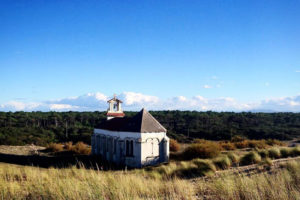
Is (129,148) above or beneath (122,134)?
beneath

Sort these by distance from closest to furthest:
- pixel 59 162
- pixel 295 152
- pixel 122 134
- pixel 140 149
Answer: pixel 295 152 → pixel 140 149 → pixel 122 134 → pixel 59 162

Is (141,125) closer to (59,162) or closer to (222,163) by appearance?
(59,162)

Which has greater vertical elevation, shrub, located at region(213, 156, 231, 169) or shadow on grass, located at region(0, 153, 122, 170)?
shrub, located at region(213, 156, 231, 169)

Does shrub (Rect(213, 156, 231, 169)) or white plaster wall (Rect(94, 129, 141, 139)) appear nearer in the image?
shrub (Rect(213, 156, 231, 169))

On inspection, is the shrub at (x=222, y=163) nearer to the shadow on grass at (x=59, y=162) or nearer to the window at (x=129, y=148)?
the shadow on grass at (x=59, y=162)

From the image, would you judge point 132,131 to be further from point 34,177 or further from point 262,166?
point 34,177

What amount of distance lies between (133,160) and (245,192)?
1798 centimetres

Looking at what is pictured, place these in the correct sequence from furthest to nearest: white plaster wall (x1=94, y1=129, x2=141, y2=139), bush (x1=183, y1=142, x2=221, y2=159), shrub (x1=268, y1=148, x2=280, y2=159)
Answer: white plaster wall (x1=94, y1=129, x2=141, y2=139), bush (x1=183, y1=142, x2=221, y2=159), shrub (x1=268, y1=148, x2=280, y2=159)

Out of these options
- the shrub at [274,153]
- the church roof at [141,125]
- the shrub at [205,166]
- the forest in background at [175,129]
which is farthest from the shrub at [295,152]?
the forest in background at [175,129]

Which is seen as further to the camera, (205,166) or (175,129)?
(175,129)

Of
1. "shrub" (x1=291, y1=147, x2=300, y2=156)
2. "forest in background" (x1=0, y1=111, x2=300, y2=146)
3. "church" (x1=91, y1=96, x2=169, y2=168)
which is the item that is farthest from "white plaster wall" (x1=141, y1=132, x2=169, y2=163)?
"forest in background" (x1=0, y1=111, x2=300, y2=146)

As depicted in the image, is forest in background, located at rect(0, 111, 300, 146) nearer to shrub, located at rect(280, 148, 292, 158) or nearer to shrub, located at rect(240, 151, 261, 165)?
shrub, located at rect(280, 148, 292, 158)

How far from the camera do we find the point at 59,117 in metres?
65.5

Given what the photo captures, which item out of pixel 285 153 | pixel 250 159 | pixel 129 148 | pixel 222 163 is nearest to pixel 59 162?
pixel 129 148
